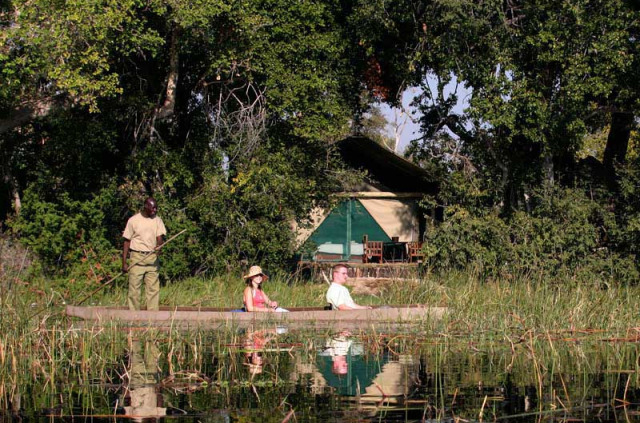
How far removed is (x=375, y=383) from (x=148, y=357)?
2.96 m

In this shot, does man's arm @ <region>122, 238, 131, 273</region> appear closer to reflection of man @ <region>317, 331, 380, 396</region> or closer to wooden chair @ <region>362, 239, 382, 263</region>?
reflection of man @ <region>317, 331, 380, 396</region>

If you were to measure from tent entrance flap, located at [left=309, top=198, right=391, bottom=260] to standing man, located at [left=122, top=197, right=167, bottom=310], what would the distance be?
11979 mm

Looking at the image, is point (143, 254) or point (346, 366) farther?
point (143, 254)

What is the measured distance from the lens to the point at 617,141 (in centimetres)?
2258

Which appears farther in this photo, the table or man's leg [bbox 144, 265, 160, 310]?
the table

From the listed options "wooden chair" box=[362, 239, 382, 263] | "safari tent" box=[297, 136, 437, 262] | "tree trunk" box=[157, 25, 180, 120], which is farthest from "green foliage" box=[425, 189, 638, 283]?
"tree trunk" box=[157, 25, 180, 120]

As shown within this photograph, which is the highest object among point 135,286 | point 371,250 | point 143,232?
point 371,250

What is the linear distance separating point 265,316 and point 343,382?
432 centimetres

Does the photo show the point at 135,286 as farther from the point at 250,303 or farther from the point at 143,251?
the point at 250,303

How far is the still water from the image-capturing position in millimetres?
7105

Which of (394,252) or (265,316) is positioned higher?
(394,252)

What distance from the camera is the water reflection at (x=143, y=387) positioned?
7.11 metres

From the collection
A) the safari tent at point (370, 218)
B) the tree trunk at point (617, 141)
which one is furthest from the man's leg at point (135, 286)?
Result: the tree trunk at point (617, 141)

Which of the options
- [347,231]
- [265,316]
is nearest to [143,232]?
[265,316]
